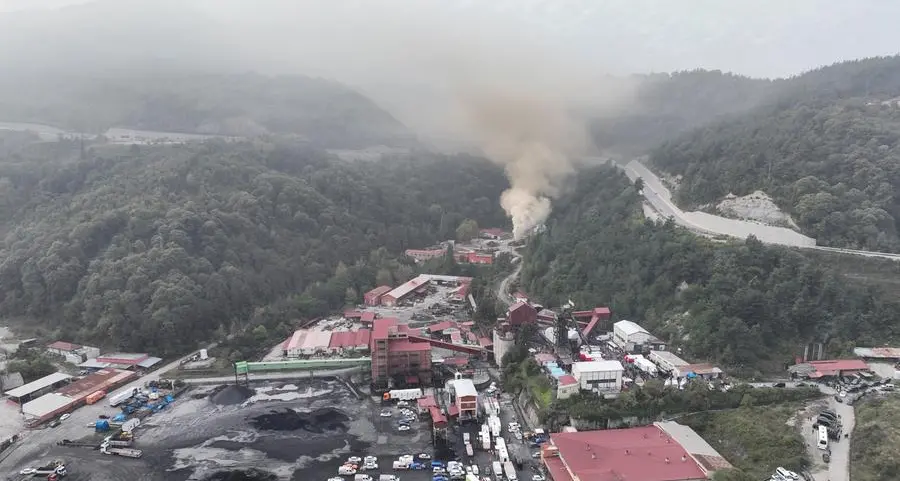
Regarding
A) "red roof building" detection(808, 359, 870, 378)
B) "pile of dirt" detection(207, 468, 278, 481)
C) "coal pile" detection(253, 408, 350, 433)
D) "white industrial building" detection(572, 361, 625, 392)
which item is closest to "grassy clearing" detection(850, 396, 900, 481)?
"red roof building" detection(808, 359, 870, 378)

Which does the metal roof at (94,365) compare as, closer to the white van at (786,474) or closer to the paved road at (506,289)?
the paved road at (506,289)

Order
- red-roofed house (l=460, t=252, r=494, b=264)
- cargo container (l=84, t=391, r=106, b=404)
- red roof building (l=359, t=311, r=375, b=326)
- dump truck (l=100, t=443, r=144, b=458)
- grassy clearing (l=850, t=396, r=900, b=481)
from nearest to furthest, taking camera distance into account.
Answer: grassy clearing (l=850, t=396, r=900, b=481) → dump truck (l=100, t=443, r=144, b=458) → cargo container (l=84, t=391, r=106, b=404) → red roof building (l=359, t=311, r=375, b=326) → red-roofed house (l=460, t=252, r=494, b=264)

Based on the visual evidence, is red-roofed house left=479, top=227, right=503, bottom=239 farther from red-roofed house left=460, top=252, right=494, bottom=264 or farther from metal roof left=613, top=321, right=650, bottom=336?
metal roof left=613, top=321, right=650, bottom=336

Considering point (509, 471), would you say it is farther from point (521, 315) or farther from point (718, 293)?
point (718, 293)

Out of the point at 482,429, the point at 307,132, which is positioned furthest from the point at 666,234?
the point at 307,132

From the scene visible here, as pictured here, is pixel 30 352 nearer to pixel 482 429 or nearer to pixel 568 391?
pixel 482 429

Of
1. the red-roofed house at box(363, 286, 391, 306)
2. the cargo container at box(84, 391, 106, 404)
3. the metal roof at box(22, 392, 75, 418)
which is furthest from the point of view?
the red-roofed house at box(363, 286, 391, 306)
